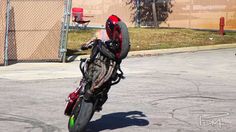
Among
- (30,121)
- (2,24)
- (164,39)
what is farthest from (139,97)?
(164,39)

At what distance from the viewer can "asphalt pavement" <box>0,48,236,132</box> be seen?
313 inches

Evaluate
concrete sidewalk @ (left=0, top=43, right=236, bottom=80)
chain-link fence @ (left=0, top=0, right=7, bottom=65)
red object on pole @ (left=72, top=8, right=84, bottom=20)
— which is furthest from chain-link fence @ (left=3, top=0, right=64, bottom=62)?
red object on pole @ (left=72, top=8, right=84, bottom=20)

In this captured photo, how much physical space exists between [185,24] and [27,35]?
14.8 m

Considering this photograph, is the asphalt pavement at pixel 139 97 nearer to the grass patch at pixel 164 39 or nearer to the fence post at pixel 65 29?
the fence post at pixel 65 29

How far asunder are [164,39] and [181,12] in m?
7.46

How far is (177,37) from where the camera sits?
23.0 meters

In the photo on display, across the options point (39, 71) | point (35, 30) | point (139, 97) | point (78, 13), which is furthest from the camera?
point (78, 13)

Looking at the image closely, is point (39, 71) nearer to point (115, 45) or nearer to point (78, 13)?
point (115, 45)

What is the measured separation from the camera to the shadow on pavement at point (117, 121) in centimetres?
773

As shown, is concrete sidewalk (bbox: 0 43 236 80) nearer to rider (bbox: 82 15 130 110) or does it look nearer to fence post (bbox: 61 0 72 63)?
fence post (bbox: 61 0 72 63)

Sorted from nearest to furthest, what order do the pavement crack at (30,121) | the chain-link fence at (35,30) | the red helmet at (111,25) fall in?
the red helmet at (111,25) → the pavement crack at (30,121) → the chain-link fence at (35,30)

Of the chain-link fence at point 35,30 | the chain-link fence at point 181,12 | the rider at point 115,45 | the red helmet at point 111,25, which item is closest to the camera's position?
the rider at point 115,45

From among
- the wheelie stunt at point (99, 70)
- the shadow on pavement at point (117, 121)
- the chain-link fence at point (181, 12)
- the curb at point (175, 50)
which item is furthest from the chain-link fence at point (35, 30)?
the chain-link fence at point (181, 12)

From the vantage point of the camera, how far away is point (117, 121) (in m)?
8.16
